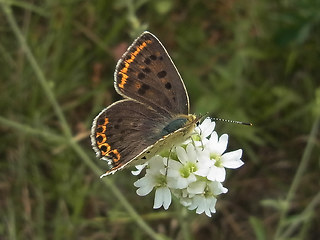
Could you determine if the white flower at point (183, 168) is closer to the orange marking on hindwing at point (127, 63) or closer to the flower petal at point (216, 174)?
the flower petal at point (216, 174)

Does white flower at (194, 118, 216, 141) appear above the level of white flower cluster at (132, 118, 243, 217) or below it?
above

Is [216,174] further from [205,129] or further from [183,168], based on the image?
[205,129]

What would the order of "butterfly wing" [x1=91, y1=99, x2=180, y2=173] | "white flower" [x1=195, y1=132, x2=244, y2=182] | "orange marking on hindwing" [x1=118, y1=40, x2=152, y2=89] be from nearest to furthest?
1. "butterfly wing" [x1=91, y1=99, x2=180, y2=173]
2. "white flower" [x1=195, y1=132, x2=244, y2=182]
3. "orange marking on hindwing" [x1=118, y1=40, x2=152, y2=89]

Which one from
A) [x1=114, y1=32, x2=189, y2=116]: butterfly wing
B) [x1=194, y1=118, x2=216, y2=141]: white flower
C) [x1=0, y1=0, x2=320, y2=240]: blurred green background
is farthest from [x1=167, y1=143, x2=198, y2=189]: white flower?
[x1=0, y1=0, x2=320, y2=240]: blurred green background

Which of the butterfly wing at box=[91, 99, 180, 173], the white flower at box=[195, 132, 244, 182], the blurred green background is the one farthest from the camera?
the blurred green background

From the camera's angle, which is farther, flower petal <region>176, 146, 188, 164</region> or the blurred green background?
the blurred green background

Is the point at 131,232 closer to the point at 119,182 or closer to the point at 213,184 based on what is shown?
the point at 119,182

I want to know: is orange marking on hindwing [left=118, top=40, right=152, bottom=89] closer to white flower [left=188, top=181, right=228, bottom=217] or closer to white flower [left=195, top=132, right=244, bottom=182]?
white flower [left=195, top=132, right=244, bottom=182]

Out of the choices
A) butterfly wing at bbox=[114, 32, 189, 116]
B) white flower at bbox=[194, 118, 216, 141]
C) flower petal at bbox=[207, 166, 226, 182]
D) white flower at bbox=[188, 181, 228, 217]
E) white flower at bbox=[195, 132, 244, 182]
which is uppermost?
butterfly wing at bbox=[114, 32, 189, 116]
